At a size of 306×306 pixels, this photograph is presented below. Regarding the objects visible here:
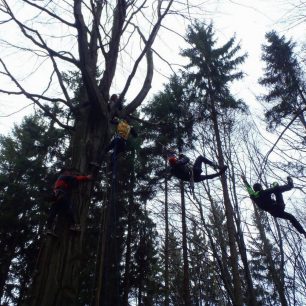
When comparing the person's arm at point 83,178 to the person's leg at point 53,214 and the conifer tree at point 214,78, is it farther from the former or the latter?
the conifer tree at point 214,78

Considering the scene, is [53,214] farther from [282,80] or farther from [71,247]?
[282,80]

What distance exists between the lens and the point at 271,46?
1686 centimetres

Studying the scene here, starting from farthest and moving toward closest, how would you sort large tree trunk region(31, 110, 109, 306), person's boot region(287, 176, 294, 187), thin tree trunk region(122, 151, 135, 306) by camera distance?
1. thin tree trunk region(122, 151, 135, 306)
2. person's boot region(287, 176, 294, 187)
3. large tree trunk region(31, 110, 109, 306)

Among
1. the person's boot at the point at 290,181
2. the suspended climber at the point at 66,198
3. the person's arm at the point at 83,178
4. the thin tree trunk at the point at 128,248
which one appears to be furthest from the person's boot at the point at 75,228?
the thin tree trunk at the point at 128,248

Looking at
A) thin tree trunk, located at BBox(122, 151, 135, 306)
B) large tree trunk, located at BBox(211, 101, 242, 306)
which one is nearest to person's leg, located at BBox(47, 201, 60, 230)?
large tree trunk, located at BBox(211, 101, 242, 306)

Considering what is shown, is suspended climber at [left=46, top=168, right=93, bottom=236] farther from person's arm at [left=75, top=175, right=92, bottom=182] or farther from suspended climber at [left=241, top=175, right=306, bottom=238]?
suspended climber at [left=241, top=175, right=306, bottom=238]

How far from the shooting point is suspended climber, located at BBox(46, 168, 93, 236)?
12.9ft

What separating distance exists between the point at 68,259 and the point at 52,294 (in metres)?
0.41

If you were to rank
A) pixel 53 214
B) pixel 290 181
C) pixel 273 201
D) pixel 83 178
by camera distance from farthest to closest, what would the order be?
pixel 273 201
pixel 290 181
pixel 53 214
pixel 83 178

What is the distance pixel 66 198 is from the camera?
442 centimetres

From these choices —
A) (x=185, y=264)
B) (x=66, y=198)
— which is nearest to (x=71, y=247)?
(x=66, y=198)

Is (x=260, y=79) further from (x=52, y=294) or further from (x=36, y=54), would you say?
(x=52, y=294)

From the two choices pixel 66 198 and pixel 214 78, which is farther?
pixel 214 78

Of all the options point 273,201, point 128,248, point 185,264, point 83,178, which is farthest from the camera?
point 128,248
